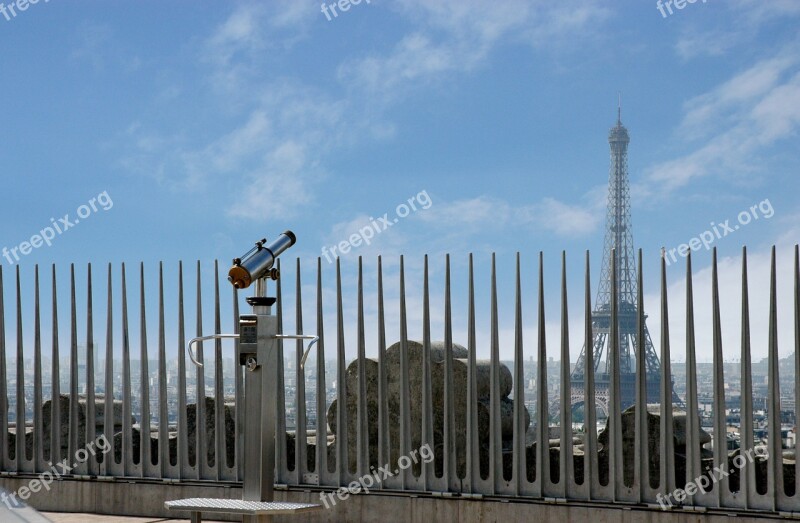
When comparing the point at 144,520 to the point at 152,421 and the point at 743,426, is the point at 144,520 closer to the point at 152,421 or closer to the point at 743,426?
the point at 152,421

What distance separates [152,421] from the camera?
27.1 feet

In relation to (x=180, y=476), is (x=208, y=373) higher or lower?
higher

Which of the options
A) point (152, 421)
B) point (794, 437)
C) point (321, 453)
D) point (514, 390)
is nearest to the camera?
point (794, 437)

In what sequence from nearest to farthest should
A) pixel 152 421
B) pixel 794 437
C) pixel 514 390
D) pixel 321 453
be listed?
pixel 794 437, pixel 514 390, pixel 321 453, pixel 152 421

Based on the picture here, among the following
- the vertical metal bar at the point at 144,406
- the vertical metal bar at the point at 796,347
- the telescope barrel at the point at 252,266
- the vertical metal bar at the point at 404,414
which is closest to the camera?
the telescope barrel at the point at 252,266

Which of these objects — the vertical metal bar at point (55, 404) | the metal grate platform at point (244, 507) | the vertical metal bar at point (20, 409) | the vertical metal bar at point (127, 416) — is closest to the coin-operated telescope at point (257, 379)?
the metal grate platform at point (244, 507)

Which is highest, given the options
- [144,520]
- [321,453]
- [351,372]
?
[351,372]

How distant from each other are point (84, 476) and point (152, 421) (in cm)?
71

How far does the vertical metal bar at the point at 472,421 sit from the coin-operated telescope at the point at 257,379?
1.71 m

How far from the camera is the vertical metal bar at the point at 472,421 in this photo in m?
7.16

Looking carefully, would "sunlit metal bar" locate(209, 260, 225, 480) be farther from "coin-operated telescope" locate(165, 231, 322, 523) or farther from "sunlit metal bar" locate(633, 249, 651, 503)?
"sunlit metal bar" locate(633, 249, 651, 503)

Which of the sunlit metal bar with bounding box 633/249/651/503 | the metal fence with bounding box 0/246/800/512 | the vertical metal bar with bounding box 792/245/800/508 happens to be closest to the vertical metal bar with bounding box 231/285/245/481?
the metal fence with bounding box 0/246/800/512

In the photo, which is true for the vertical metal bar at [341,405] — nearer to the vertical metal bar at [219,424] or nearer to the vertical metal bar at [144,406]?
the vertical metal bar at [219,424]

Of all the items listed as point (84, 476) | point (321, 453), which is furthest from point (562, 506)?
point (84, 476)
